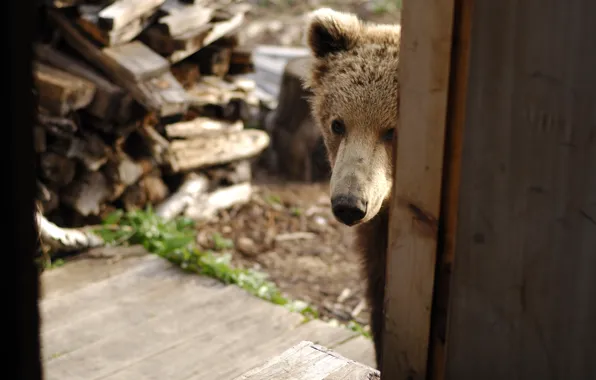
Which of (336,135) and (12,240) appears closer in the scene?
(12,240)

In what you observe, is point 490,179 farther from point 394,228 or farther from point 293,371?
point 293,371

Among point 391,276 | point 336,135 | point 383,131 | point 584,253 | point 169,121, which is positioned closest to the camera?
point 584,253

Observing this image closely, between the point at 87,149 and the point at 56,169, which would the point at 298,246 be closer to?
the point at 87,149

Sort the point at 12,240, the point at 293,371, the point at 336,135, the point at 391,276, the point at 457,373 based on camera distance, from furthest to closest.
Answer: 1. the point at 336,135
2. the point at 293,371
3. the point at 391,276
4. the point at 457,373
5. the point at 12,240

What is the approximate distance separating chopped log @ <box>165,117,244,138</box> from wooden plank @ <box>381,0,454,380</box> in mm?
4256

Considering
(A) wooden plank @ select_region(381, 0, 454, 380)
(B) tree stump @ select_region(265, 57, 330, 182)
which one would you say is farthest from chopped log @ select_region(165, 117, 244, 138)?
(A) wooden plank @ select_region(381, 0, 454, 380)

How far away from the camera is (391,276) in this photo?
157cm

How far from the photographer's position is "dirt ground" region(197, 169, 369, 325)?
16.1 ft

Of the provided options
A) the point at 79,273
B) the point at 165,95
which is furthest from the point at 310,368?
the point at 165,95

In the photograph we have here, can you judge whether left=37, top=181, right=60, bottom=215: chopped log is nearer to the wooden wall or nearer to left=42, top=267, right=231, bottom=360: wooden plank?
left=42, top=267, right=231, bottom=360: wooden plank

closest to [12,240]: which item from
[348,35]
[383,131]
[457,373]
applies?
Answer: [457,373]

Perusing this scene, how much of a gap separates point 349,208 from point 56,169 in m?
2.94

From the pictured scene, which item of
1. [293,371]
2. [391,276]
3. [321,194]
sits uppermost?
[391,276]

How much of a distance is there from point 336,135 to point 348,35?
568 millimetres
